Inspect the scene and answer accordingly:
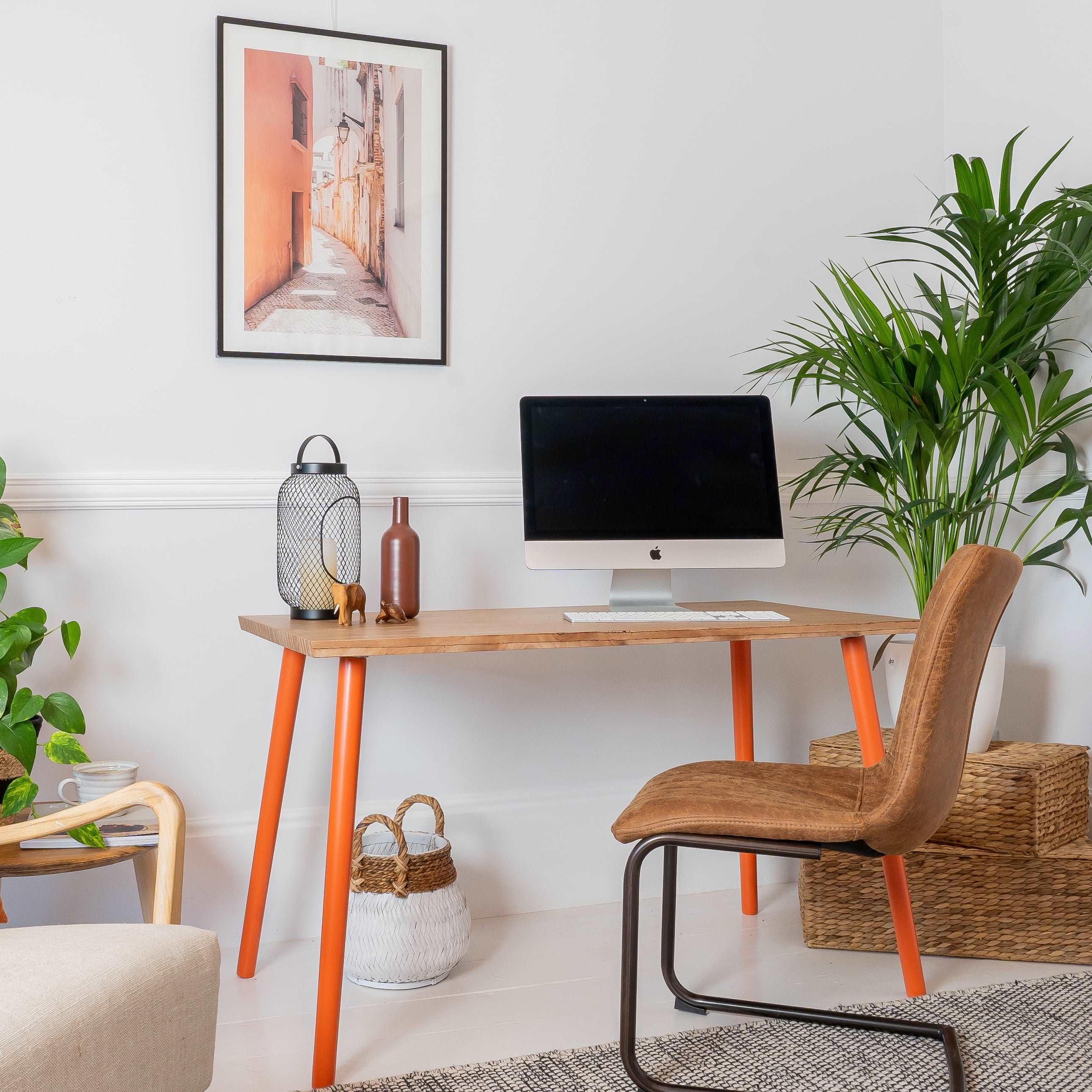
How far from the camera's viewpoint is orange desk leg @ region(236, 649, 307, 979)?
7.05 feet

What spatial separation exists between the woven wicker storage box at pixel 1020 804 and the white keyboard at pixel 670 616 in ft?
1.08

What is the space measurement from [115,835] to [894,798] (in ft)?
4.25

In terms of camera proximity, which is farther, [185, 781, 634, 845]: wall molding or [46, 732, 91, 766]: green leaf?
[185, 781, 634, 845]: wall molding

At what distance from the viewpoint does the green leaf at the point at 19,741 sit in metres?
1.89

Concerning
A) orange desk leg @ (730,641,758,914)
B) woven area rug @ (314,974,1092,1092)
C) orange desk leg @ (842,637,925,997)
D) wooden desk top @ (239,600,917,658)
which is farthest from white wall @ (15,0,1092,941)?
woven area rug @ (314,974,1092,1092)

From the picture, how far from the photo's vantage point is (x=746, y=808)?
1.58 m

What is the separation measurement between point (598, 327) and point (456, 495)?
0.54m

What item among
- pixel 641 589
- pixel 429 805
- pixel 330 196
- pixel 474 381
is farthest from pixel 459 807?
pixel 330 196

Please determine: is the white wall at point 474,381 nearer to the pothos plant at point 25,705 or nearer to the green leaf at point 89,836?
the pothos plant at point 25,705

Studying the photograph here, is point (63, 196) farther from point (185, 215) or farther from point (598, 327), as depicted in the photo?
point (598, 327)

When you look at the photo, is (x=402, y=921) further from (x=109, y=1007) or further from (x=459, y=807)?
(x=109, y=1007)

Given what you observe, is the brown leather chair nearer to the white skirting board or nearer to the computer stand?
the computer stand

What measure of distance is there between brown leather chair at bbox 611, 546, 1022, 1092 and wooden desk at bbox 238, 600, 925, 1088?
0.31 meters

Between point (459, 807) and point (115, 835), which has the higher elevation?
point (115, 835)
